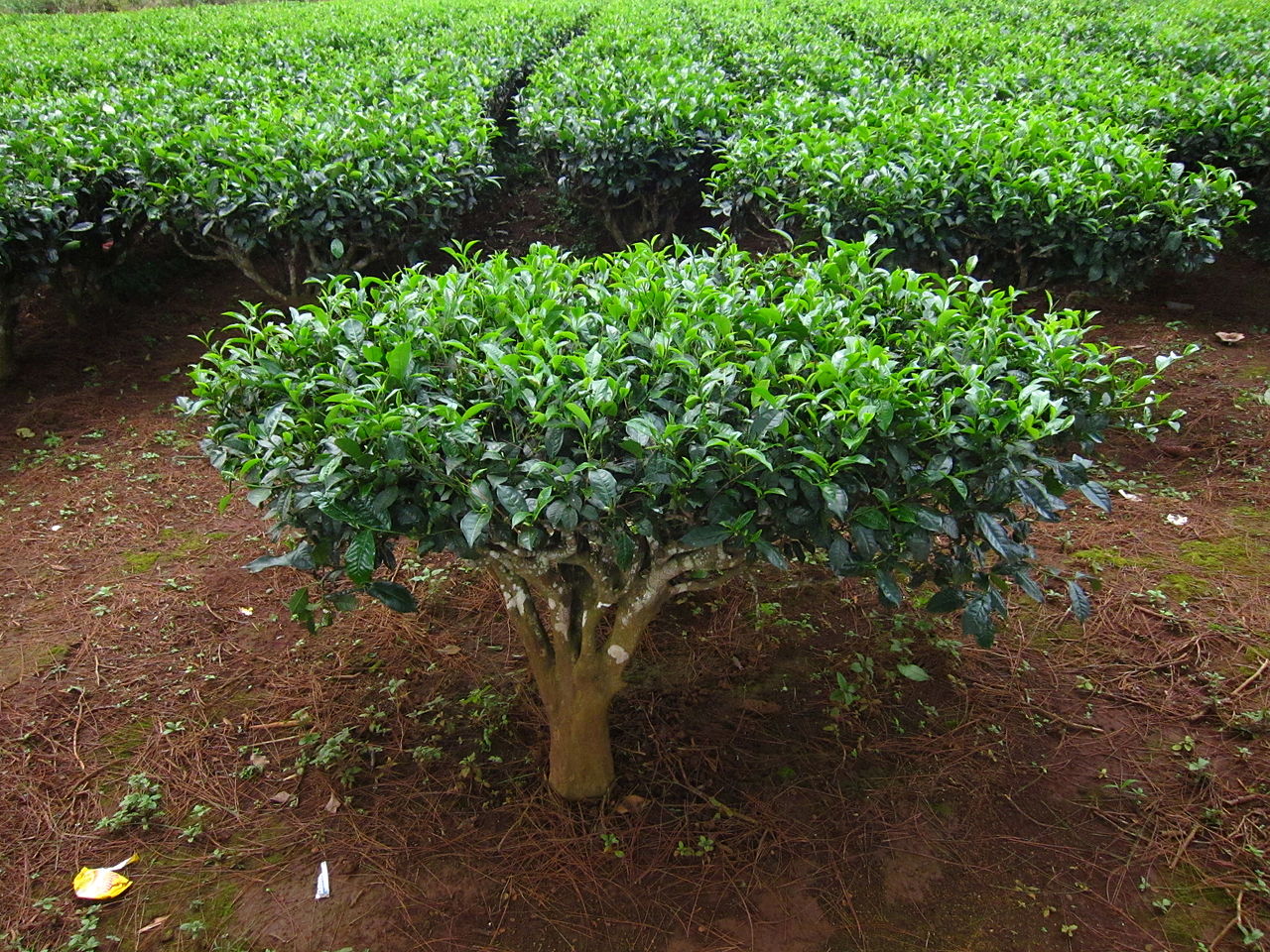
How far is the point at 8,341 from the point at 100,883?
3.86m

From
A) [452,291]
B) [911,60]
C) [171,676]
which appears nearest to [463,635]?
[171,676]

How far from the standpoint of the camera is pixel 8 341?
479cm

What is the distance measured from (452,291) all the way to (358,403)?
68 cm

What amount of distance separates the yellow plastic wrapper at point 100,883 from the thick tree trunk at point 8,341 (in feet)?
12.1

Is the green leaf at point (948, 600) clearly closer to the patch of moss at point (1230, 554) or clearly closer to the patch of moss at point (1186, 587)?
the patch of moss at point (1186, 587)

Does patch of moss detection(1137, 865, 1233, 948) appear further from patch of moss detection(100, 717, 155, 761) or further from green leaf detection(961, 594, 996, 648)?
patch of moss detection(100, 717, 155, 761)

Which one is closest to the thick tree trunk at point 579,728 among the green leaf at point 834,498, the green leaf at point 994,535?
the green leaf at point 834,498

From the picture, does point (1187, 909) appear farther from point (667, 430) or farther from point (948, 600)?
point (667, 430)

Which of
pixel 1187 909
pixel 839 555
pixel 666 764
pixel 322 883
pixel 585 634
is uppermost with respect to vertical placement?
pixel 839 555

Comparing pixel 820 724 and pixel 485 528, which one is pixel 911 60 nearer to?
pixel 820 724

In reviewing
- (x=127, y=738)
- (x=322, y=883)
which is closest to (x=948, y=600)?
(x=322, y=883)

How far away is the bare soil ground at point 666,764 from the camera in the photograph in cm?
208

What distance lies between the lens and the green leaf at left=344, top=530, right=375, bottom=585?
176 cm

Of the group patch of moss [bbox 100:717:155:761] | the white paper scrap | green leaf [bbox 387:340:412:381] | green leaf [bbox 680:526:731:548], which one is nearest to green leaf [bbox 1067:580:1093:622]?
green leaf [bbox 680:526:731:548]
